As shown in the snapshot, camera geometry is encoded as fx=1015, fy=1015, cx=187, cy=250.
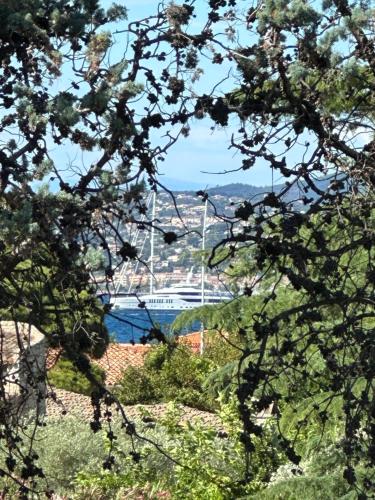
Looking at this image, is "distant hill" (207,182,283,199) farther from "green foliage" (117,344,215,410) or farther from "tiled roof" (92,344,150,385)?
"tiled roof" (92,344,150,385)

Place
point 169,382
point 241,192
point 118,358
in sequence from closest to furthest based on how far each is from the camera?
point 241,192 → point 169,382 → point 118,358

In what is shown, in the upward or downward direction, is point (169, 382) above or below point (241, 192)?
below

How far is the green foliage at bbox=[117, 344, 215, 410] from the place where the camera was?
1922 cm

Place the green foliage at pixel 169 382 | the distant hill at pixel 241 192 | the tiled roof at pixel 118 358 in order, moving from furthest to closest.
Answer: the tiled roof at pixel 118 358 < the green foliage at pixel 169 382 < the distant hill at pixel 241 192

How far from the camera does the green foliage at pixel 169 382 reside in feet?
63.1

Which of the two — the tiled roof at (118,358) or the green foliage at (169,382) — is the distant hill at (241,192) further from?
the tiled roof at (118,358)

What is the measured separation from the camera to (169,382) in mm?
20031

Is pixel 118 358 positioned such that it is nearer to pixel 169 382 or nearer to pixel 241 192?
pixel 169 382

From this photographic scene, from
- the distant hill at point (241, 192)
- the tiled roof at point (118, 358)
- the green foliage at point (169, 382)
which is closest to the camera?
the distant hill at point (241, 192)

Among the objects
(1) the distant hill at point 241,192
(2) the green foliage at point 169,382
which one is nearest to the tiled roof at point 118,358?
(2) the green foliage at point 169,382

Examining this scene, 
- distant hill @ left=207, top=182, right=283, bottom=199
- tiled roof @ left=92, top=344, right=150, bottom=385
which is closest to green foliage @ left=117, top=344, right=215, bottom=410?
tiled roof @ left=92, top=344, right=150, bottom=385

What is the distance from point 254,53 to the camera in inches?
121

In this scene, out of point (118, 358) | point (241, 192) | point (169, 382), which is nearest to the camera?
point (241, 192)

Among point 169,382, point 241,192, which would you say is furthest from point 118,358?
point 241,192
